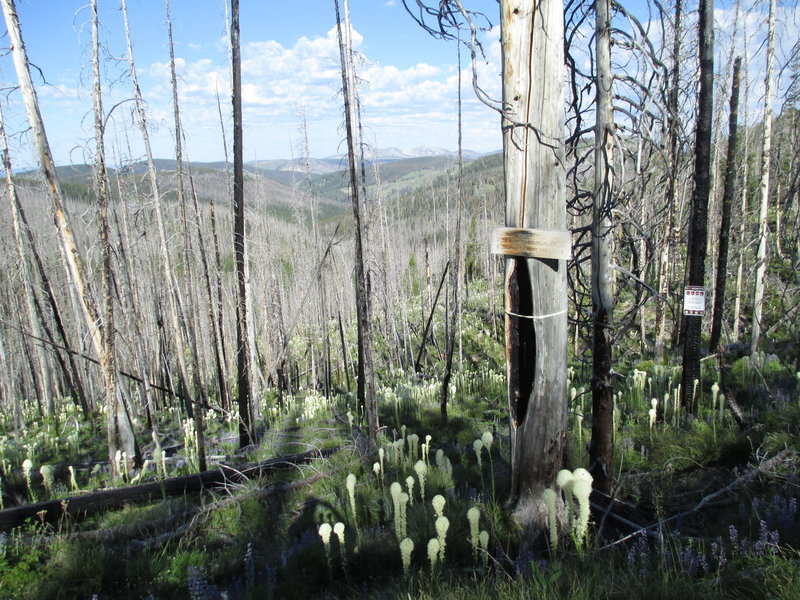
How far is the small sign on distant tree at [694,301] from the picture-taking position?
18.9 feet

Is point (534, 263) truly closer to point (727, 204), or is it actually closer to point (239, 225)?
point (239, 225)

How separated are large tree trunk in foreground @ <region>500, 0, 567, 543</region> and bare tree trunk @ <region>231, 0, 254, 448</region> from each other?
571 cm

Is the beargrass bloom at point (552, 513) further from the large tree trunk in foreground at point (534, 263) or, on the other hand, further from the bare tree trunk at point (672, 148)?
the bare tree trunk at point (672, 148)

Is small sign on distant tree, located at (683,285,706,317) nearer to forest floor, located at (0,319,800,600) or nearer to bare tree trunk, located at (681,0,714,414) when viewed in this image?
bare tree trunk, located at (681,0,714,414)

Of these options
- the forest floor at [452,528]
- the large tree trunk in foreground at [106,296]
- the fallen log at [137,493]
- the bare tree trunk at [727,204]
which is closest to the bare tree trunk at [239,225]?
the forest floor at [452,528]

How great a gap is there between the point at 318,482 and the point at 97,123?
5.96 meters

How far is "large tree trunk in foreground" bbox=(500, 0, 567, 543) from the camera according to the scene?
278cm

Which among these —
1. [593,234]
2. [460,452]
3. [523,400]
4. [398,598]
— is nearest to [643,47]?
[593,234]

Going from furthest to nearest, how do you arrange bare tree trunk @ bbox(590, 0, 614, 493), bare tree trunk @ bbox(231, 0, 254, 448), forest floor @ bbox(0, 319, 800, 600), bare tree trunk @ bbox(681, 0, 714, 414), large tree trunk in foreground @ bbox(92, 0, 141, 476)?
bare tree trunk @ bbox(231, 0, 254, 448) < large tree trunk in foreground @ bbox(92, 0, 141, 476) < bare tree trunk @ bbox(681, 0, 714, 414) < bare tree trunk @ bbox(590, 0, 614, 493) < forest floor @ bbox(0, 319, 800, 600)

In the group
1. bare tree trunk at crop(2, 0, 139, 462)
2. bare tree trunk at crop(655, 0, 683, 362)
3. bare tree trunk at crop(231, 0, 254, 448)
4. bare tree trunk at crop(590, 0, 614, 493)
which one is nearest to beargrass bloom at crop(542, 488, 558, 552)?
bare tree trunk at crop(590, 0, 614, 493)

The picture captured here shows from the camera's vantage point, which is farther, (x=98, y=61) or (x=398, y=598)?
(x=98, y=61)

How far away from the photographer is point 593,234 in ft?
12.0

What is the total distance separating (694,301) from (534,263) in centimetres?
421

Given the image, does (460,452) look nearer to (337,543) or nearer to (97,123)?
(337,543)
